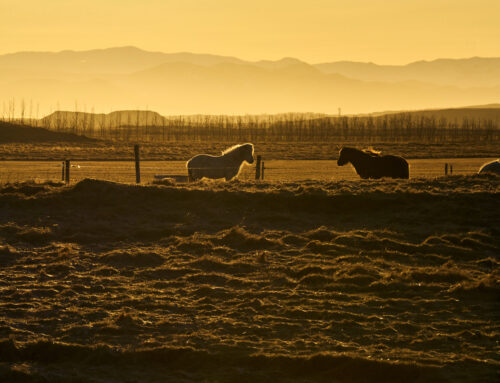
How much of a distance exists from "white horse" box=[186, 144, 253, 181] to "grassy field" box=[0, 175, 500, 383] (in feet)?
8.94

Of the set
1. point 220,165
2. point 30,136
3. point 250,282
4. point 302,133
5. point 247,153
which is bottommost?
point 250,282

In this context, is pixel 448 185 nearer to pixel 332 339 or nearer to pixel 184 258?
pixel 184 258

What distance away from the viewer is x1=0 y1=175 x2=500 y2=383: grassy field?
6512 mm

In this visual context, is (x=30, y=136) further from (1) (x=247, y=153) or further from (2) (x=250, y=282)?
(2) (x=250, y=282)

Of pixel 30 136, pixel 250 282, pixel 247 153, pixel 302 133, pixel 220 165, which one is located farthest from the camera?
pixel 302 133

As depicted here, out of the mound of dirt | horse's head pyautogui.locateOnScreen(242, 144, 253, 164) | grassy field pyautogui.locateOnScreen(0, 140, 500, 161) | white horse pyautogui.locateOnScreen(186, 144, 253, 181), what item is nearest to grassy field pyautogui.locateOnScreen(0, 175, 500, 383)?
white horse pyautogui.locateOnScreen(186, 144, 253, 181)

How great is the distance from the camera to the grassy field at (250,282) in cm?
651

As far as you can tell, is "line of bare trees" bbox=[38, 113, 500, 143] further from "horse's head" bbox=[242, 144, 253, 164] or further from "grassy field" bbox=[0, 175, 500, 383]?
"grassy field" bbox=[0, 175, 500, 383]

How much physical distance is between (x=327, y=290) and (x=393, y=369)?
277 centimetres

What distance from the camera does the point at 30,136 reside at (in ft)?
255

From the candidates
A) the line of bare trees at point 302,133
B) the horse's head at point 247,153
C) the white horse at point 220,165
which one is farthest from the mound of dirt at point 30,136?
the horse's head at point 247,153

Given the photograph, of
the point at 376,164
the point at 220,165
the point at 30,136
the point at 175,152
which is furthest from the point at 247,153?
the point at 30,136

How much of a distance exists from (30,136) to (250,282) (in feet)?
240

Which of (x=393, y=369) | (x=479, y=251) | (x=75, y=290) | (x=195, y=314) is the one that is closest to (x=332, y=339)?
(x=393, y=369)
